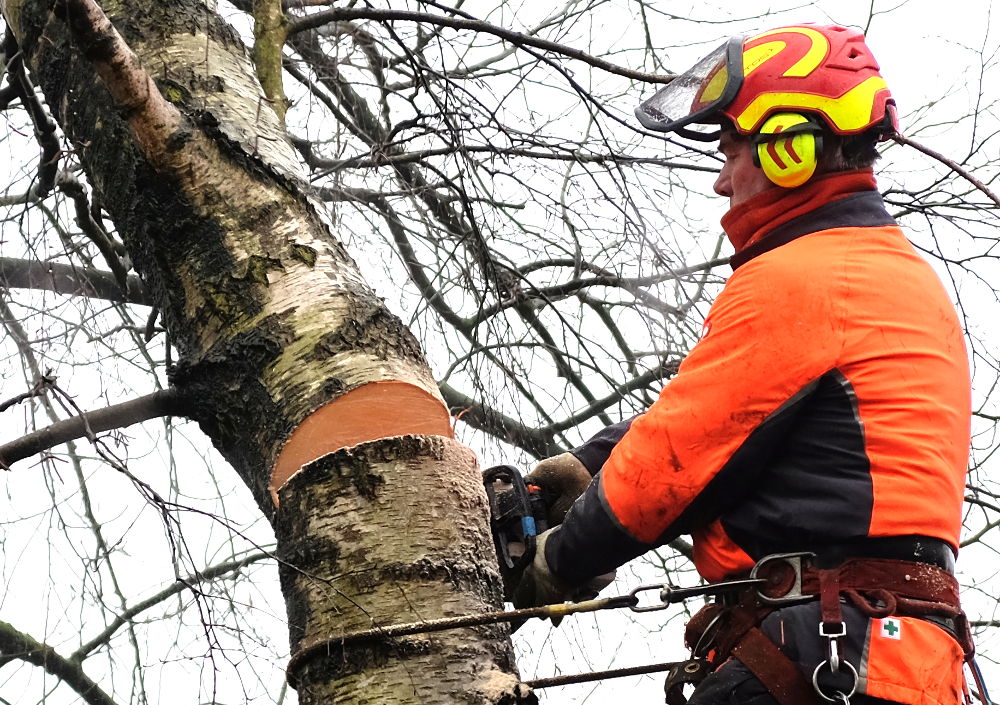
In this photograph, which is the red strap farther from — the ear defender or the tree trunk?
the ear defender

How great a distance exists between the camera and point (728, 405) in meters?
1.96

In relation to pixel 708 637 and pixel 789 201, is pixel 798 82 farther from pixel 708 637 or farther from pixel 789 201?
pixel 708 637

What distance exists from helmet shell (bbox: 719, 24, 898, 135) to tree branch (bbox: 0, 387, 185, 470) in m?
1.25

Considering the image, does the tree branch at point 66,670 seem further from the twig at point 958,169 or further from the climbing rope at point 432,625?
the twig at point 958,169

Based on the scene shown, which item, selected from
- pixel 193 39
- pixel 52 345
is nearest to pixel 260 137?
pixel 193 39

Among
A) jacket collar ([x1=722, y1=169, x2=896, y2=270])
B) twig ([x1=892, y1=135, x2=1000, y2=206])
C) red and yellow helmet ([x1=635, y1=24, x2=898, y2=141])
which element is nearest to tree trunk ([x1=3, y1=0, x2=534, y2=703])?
jacket collar ([x1=722, y1=169, x2=896, y2=270])

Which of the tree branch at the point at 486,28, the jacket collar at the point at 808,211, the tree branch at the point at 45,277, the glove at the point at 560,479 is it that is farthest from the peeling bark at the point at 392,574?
the tree branch at the point at 486,28

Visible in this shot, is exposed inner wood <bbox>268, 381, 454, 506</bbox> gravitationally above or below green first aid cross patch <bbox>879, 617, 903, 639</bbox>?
above

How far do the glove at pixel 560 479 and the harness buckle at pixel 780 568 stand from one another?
587 mm

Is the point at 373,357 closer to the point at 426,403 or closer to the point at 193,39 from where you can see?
the point at 426,403

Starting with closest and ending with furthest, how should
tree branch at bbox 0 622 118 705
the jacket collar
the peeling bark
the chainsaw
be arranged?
the peeling bark → the jacket collar → the chainsaw → tree branch at bbox 0 622 118 705

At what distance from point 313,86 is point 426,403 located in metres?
1.61

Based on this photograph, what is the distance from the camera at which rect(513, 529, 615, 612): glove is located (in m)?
2.24

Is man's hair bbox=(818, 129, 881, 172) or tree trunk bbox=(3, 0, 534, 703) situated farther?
man's hair bbox=(818, 129, 881, 172)
